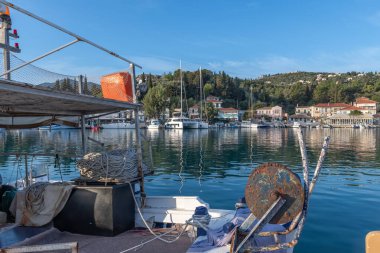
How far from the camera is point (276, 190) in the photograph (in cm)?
419

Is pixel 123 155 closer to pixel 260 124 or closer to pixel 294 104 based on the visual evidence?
pixel 260 124

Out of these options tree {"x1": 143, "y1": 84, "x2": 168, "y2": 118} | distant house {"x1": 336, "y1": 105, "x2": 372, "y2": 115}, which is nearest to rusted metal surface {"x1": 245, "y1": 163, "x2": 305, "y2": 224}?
tree {"x1": 143, "y1": 84, "x2": 168, "y2": 118}

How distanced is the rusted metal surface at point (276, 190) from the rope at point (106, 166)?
310 cm

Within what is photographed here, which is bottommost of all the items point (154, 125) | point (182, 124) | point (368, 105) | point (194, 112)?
point (154, 125)

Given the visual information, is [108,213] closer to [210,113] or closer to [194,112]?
[210,113]

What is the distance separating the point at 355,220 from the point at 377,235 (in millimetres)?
9491

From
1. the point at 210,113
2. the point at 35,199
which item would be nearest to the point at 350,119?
the point at 210,113

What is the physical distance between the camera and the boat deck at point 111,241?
570 cm

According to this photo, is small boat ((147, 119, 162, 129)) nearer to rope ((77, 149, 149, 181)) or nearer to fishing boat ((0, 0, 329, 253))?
fishing boat ((0, 0, 329, 253))

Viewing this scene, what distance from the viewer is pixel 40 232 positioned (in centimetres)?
634

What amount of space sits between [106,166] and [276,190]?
3530 millimetres

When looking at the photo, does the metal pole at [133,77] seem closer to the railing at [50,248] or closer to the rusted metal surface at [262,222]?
the rusted metal surface at [262,222]

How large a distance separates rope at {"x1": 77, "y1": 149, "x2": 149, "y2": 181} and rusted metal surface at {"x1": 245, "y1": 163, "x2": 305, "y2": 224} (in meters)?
3.10

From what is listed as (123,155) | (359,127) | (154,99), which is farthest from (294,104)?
(123,155)
